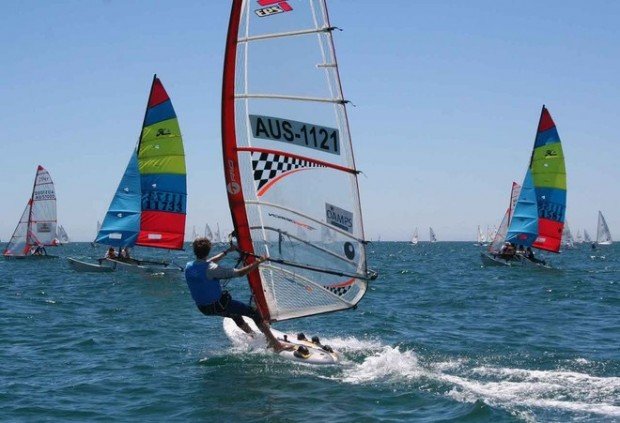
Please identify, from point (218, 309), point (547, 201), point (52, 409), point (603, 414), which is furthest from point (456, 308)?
point (547, 201)

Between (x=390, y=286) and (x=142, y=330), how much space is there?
14.4 m

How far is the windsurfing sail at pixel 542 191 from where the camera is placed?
128ft

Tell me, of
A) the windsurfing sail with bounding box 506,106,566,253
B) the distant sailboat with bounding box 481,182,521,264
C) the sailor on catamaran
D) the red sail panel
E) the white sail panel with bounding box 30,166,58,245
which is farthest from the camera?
the white sail panel with bounding box 30,166,58,245

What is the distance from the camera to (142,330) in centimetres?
1431

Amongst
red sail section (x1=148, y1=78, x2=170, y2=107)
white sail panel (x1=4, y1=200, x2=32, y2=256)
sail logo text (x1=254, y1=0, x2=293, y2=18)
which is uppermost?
red sail section (x1=148, y1=78, x2=170, y2=107)

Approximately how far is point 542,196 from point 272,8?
105 ft

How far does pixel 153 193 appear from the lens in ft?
105

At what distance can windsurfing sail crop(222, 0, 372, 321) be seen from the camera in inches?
413

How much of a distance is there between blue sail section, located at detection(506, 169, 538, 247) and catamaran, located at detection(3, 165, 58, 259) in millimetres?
28103

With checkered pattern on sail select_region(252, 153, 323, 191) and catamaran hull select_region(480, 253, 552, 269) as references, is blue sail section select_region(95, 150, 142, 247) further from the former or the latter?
checkered pattern on sail select_region(252, 153, 323, 191)

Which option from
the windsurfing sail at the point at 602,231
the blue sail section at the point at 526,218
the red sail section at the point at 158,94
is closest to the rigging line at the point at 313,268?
the red sail section at the point at 158,94

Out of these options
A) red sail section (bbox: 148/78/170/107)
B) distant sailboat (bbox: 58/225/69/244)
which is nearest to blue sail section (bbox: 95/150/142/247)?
red sail section (bbox: 148/78/170/107)

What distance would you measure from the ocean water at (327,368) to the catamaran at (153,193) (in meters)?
12.5

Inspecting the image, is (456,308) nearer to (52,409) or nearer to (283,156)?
(283,156)
